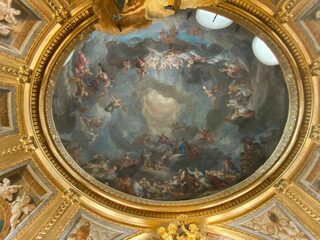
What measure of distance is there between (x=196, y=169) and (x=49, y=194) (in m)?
4.28

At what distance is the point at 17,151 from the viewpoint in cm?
1021

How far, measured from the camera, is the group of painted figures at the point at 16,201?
1006 cm

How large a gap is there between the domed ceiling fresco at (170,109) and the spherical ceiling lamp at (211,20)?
0.64 metres

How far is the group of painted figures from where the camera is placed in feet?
33.0

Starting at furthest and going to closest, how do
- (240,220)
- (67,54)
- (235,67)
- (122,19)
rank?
1. (235,67)
2. (240,220)
3. (67,54)
4. (122,19)

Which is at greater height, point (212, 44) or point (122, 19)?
point (212, 44)

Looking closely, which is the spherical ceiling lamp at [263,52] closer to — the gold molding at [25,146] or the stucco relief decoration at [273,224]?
the stucco relief decoration at [273,224]

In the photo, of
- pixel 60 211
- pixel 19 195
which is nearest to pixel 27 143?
pixel 19 195

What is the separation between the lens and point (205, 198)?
12.2 metres

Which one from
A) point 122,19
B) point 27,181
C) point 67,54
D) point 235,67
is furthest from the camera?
point 235,67

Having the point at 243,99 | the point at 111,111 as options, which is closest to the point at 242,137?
the point at 243,99

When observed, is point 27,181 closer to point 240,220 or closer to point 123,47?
point 123,47

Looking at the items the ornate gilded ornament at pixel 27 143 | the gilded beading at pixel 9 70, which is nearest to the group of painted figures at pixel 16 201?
the ornate gilded ornament at pixel 27 143

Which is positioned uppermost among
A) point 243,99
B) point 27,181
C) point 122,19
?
point 243,99
